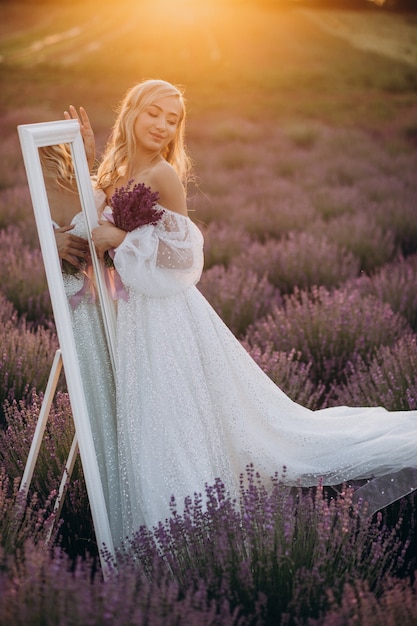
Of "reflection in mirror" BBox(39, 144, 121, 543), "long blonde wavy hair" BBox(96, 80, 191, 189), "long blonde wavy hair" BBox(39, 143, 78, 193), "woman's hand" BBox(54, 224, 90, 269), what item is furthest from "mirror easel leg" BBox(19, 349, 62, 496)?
"long blonde wavy hair" BBox(96, 80, 191, 189)

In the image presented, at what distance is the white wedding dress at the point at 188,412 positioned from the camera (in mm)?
2221

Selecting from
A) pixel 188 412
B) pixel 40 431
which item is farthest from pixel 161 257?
pixel 40 431

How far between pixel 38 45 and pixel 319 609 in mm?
15907

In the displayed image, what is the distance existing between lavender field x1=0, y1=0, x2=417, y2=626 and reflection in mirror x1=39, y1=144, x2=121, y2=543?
268mm

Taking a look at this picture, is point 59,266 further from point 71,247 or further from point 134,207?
point 134,207

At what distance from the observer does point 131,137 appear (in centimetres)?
234

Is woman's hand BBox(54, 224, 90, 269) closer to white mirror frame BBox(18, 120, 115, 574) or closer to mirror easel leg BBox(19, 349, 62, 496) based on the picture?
white mirror frame BBox(18, 120, 115, 574)

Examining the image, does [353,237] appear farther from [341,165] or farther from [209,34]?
[209,34]

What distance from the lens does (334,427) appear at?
2686 millimetres

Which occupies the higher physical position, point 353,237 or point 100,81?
point 100,81

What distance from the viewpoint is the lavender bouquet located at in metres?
2.14

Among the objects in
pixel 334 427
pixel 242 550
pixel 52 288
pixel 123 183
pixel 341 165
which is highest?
pixel 123 183

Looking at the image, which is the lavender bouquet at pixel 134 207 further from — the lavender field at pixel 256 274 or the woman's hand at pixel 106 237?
the lavender field at pixel 256 274

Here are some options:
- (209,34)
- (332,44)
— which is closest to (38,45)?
(209,34)
